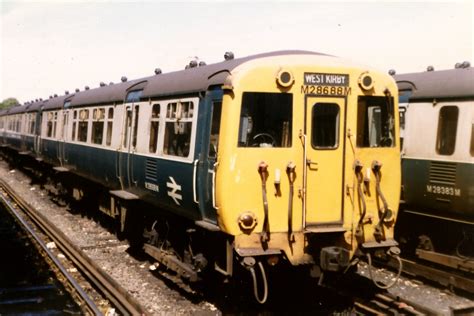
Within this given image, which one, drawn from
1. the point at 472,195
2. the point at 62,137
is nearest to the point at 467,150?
the point at 472,195

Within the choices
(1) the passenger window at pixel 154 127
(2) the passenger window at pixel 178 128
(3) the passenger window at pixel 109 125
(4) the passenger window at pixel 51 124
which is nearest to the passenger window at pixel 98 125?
(3) the passenger window at pixel 109 125

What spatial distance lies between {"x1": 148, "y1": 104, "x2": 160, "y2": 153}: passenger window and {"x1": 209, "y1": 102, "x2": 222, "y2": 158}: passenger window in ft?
6.86

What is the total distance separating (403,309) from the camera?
7.09 metres

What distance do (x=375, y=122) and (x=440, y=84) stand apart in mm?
3003

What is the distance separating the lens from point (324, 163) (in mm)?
6906

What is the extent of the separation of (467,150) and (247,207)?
445cm

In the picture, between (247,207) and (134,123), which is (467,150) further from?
(134,123)

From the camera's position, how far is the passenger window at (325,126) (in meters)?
6.93

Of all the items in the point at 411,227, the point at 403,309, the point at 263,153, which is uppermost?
the point at 263,153

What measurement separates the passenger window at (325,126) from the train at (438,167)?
123 inches

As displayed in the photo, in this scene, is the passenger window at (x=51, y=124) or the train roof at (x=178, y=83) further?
the passenger window at (x=51, y=124)

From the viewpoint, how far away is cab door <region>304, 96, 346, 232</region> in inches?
269

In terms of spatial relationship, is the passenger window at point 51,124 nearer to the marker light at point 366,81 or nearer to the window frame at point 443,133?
the window frame at point 443,133

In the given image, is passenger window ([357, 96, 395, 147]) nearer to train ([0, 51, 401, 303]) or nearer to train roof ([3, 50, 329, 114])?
train ([0, 51, 401, 303])
